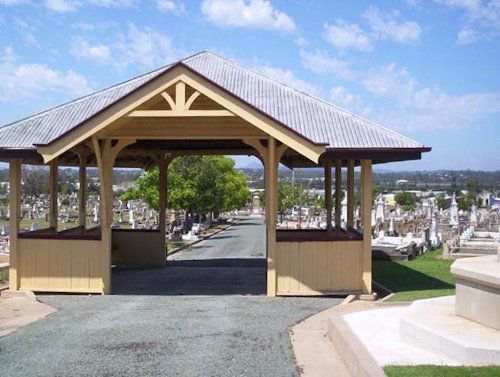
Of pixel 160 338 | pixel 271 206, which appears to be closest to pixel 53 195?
pixel 271 206

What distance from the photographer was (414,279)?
15891mm

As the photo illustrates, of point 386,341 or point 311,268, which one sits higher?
point 311,268

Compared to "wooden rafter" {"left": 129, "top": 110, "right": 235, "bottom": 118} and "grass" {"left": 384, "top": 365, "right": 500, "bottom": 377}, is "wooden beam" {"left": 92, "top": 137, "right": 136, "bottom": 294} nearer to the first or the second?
"wooden rafter" {"left": 129, "top": 110, "right": 235, "bottom": 118}

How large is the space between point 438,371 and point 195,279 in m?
10.2

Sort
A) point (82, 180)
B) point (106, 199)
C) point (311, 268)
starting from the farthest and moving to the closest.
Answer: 1. point (82, 180)
2. point (106, 199)
3. point (311, 268)

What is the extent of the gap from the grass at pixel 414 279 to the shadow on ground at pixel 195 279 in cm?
299

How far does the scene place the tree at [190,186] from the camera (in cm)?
3828

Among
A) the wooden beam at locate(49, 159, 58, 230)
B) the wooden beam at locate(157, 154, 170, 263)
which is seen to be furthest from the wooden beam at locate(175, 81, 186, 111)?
the wooden beam at locate(157, 154, 170, 263)

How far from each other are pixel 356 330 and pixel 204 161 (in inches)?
1460

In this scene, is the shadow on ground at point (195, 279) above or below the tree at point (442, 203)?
below

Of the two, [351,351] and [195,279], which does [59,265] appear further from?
[351,351]

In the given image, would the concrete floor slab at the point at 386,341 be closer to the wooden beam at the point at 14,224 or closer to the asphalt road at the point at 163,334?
the asphalt road at the point at 163,334

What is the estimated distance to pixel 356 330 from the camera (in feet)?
29.5

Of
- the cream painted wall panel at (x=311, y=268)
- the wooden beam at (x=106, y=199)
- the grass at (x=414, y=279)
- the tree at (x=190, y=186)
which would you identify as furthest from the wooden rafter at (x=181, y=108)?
the tree at (x=190, y=186)
